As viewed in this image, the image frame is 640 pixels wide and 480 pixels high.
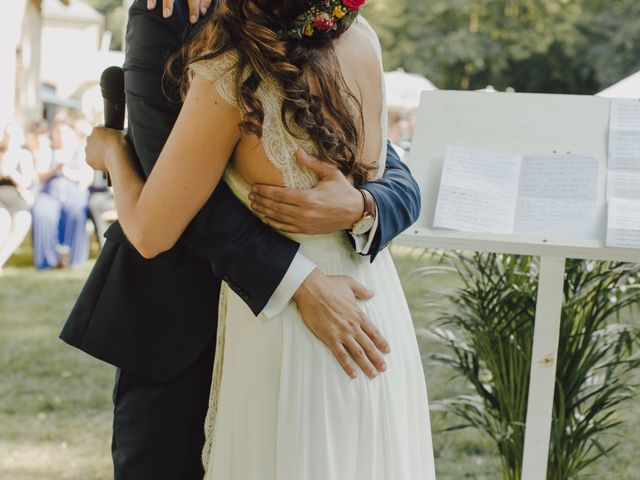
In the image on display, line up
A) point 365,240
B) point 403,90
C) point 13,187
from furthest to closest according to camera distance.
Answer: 1. point 403,90
2. point 13,187
3. point 365,240

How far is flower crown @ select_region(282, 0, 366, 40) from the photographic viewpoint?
173 centimetres

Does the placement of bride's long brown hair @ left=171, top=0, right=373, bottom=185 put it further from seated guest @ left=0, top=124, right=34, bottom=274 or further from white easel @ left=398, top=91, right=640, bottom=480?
seated guest @ left=0, top=124, right=34, bottom=274

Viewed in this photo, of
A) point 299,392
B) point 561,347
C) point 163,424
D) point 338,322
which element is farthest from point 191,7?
point 561,347

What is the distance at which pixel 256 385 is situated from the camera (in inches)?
73.8

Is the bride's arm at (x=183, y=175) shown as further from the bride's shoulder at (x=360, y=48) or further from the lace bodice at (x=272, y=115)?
the bride's shoulder at (x=360, y=48)

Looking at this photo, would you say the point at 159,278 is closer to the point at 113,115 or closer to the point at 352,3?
the point at 113,115

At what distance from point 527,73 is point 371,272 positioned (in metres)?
36.5

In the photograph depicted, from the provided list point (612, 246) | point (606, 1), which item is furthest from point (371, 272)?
point (606, 1)

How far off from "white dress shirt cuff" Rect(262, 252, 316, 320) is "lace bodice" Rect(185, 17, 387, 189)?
0.52ft

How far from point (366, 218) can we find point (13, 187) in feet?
29.3

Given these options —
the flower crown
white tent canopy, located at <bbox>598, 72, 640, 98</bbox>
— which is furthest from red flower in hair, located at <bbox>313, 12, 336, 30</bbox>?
white tent canopy, located at <bbox>598, 72, 640, 98</bbox>

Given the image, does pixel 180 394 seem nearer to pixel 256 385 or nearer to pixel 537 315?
pixel 256 385

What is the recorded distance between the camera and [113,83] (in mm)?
1960

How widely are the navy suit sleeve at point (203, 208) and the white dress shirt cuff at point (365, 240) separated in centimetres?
14
